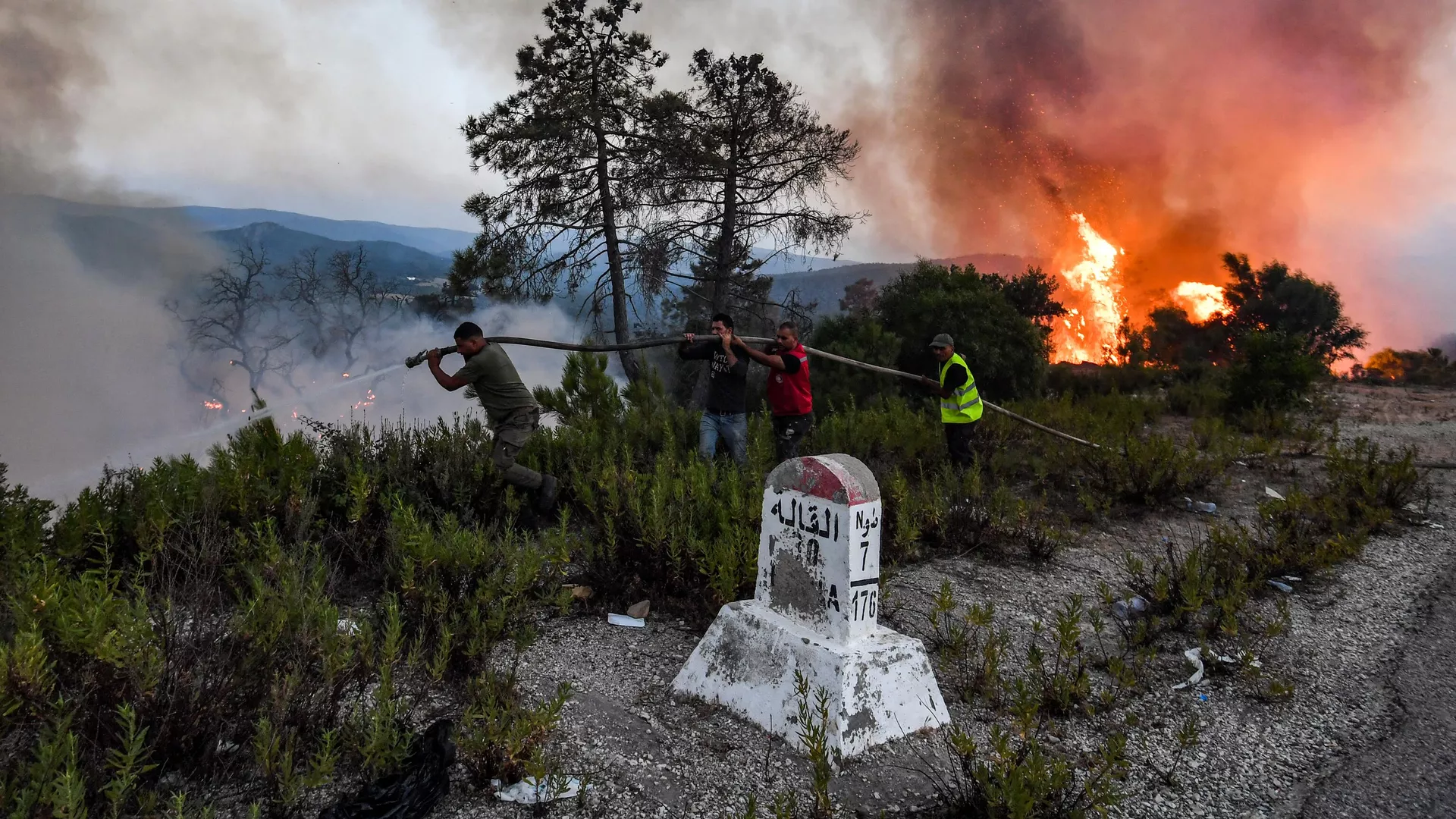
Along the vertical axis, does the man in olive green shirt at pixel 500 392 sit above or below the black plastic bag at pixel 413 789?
above

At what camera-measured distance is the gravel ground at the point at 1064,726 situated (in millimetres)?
3080

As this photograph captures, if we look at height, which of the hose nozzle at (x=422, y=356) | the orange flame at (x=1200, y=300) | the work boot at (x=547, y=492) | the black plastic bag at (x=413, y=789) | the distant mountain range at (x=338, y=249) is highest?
the distant mountain range at (x=338, y=249)

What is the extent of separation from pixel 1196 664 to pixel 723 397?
184 inches

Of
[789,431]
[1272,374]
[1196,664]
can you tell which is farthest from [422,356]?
[1272,374]

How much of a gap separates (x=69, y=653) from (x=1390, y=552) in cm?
883

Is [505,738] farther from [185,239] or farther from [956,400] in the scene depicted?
[185,239]

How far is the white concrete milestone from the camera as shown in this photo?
3432 mm

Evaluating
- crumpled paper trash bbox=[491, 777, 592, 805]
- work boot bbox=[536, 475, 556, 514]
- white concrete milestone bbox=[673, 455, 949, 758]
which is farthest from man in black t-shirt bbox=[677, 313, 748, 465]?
crumpled paper trash bbox=[491, 777, 592, 805]

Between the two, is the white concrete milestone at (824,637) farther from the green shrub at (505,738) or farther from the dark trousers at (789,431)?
the dark trousers at (789,431)

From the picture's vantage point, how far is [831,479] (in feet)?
11.5

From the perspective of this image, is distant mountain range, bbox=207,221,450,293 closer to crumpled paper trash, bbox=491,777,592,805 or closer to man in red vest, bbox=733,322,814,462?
man in red vest, bbox=733,322,814,462

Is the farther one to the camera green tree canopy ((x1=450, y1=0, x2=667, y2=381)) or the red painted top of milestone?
green tree canopy ((x1=450, y1=0, x2=667, y2=381))

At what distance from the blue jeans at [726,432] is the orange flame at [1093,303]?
3059cm

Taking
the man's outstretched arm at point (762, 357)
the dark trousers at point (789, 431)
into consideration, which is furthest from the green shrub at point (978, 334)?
the man's outstretched arm at point (762, 357)
